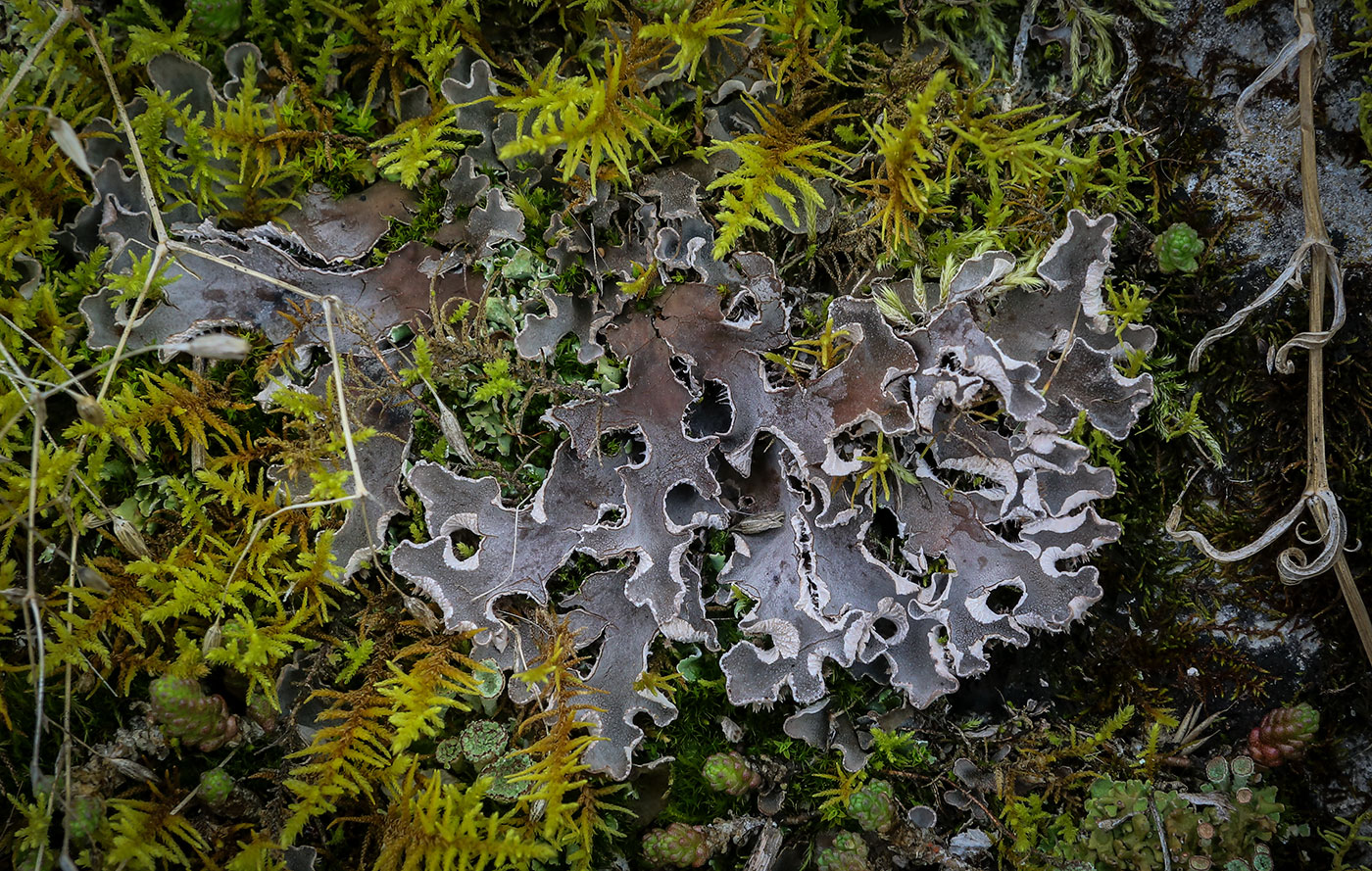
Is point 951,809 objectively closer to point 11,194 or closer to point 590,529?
point 590,529

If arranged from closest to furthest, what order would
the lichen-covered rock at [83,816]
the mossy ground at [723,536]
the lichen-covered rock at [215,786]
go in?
the lichen-covered rock at [83,816] → the lichen-covered rock at [215,786] → the mossy ground at [723,536]

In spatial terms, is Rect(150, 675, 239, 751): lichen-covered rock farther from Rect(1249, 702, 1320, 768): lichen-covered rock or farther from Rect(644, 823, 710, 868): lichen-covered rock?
Rect(1249, 702, 1320, 768): lichen-covered rock

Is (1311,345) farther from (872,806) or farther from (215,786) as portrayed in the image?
(215,786)

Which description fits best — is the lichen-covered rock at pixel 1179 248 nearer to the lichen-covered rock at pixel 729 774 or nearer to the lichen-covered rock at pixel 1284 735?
the lichen-covered rock at pixel 1284 735

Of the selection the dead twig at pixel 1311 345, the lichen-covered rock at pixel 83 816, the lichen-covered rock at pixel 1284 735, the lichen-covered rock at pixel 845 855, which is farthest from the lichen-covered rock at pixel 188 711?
the lichen-covered rock at pixel 1284 735

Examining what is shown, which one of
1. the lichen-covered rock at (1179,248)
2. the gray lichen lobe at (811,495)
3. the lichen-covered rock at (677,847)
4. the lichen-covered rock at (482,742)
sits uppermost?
the lichen-covered rock at (1179,248)

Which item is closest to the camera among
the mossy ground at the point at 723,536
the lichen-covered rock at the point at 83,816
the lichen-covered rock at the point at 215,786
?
the lichen-covered rock at the point at 83,816

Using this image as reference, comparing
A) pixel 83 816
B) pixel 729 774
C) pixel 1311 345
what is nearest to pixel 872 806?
pixel 729 774

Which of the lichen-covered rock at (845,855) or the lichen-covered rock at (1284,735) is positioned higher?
the lichen-covered rock at (1284,735)

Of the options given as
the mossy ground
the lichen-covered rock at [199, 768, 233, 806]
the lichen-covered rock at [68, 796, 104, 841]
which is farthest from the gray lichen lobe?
the lichen-covered rock at [68, 796, 104, 841]
